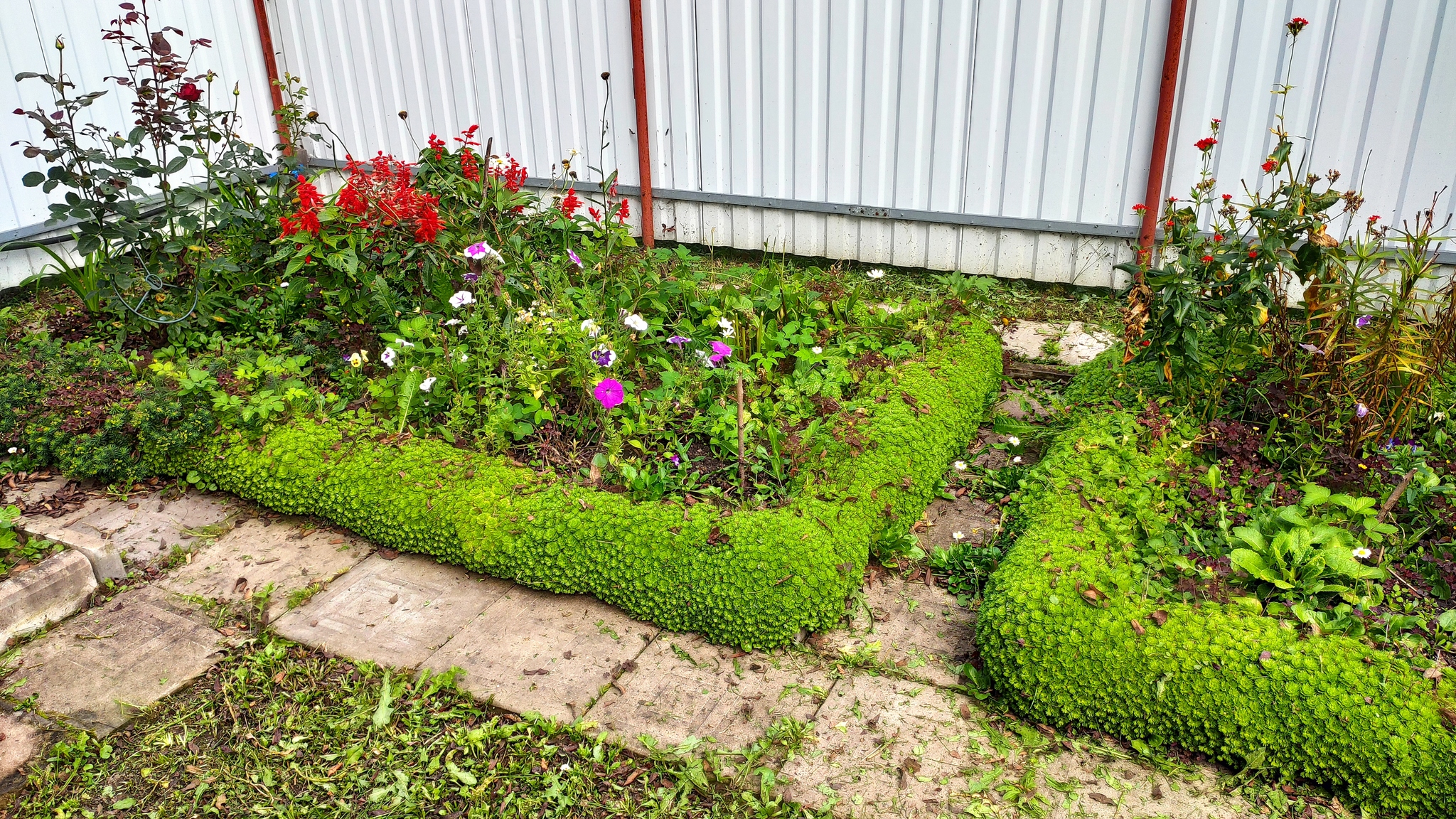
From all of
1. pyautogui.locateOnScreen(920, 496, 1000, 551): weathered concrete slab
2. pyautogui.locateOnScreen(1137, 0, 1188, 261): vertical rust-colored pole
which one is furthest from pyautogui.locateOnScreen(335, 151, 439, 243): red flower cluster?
pyautogui.locateOnScreen(1137, 0, 1188, 261): vertical rust-colored pole

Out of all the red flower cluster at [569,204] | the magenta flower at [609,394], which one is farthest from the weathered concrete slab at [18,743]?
the red flower cluster at [569,204]

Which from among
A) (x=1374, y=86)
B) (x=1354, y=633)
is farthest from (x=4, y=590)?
(x=1374, y=86)

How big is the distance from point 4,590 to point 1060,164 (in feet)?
15.3

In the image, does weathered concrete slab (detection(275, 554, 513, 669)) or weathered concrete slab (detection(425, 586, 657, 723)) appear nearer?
weathered concrete slab (detection(425, 586, 657, 723))

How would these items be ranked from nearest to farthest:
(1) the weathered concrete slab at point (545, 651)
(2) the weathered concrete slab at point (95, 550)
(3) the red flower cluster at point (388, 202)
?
(1) the weathered concrete slab at point (545, 651) → (2) the weathered concrete slab at point (95, 550) → (3) the red flower cluster at point (388, 202)

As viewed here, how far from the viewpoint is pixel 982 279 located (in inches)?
176

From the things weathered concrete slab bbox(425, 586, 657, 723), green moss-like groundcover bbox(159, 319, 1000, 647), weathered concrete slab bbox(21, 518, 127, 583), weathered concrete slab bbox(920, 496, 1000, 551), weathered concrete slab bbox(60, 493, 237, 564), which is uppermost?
green moss-like groundcover bbox(159, 319, 1000, 647)

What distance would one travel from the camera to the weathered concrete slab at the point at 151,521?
3205 mm

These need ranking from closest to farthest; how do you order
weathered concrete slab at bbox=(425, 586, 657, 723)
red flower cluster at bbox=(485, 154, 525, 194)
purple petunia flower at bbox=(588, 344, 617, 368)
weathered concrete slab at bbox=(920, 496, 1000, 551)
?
weathered concrete slab at bbox=(425, 586, 657, 723) → weathered concrete slab at bbox=(920, 496, 1000, 551) → purple petunia flower at bbox=(588, 344, 617, 368) → red flower cluster at bbox=(485, 154, 525, 194)

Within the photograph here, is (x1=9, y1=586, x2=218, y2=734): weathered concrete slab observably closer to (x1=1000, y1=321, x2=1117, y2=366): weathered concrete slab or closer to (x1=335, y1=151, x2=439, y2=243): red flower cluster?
(x1=335, y1=151, x2=439, y2=243): red flower cluster

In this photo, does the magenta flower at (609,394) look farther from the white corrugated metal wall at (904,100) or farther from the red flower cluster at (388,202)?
the white corrugated metal wall at (904,100)

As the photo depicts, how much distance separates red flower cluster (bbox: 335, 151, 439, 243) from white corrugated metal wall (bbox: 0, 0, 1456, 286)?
7.01 feet

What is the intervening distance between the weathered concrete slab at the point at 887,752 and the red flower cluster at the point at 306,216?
2783mm

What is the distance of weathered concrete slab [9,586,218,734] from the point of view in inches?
98.4
